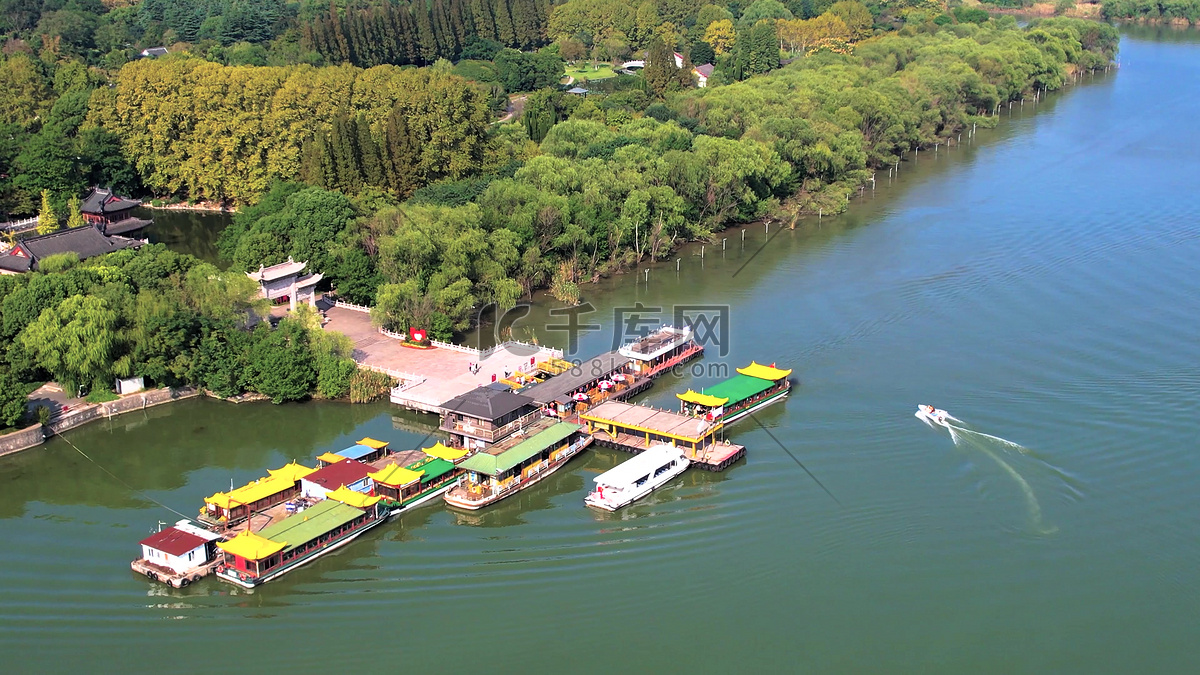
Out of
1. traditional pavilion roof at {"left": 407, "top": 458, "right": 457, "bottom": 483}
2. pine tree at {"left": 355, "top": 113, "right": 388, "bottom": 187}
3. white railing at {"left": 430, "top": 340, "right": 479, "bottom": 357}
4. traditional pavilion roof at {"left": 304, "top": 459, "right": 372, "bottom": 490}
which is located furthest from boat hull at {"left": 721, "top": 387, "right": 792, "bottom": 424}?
pine tree at {"left": 355, "top": 113, "right": 388, "bottom": 187}

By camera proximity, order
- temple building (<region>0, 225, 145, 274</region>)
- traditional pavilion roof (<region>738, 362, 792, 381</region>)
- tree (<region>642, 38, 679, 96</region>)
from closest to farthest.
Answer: traditional pavilion roof (<region>738, 362, 792, 381</region>), temple building (<region>0, 225, 145, 274</region>), tree (<region>642, 38, 679, 96</region>)

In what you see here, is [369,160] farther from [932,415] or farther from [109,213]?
[932,415]

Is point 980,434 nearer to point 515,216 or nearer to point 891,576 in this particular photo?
point 891,576

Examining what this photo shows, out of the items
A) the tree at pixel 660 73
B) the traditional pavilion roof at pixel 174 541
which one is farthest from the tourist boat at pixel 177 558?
the tree at pixel 660 73

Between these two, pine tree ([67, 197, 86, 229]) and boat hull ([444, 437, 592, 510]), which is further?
pine tree ([67, 197, 86, 229])

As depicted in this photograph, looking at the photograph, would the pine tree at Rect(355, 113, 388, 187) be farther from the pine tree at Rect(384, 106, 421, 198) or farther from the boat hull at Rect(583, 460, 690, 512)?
the boat hull at Rect(583, 460, 690, 512)

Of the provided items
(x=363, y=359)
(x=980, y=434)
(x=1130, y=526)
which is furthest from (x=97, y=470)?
(x=1130, y=526)
